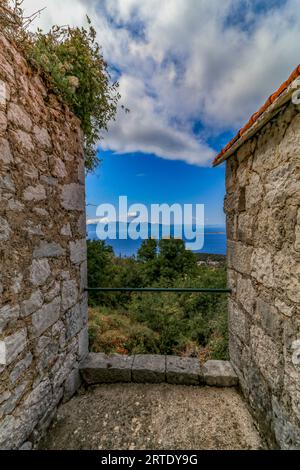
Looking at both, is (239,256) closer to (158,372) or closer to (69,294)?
(158,372)

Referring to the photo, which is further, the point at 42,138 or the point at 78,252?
the point at 78,252

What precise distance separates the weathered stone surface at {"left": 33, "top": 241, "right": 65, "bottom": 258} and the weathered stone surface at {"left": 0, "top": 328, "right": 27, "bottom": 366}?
17.6 inches

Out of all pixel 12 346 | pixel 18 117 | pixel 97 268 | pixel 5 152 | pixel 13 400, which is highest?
pixel 18 117

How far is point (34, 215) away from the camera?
51.9 inches

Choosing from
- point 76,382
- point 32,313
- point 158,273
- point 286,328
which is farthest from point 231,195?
point 158,273

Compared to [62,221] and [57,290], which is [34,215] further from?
[57,290]

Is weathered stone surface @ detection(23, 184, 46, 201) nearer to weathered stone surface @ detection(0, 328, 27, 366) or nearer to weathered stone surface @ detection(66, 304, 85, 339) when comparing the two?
weathered stone surface @ detection(0, 328, 27, 366)

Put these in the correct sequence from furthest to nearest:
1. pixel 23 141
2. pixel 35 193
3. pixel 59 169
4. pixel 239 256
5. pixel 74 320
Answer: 1. pixel 74 320
2. pixel 239 256
3. pixel 59 169
4. pixel 35 193
5. pixel 23 141

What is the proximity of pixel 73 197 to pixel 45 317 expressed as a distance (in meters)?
0.94

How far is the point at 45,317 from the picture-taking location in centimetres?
141

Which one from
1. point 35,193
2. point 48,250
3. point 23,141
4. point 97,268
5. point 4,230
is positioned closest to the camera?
point 4,230

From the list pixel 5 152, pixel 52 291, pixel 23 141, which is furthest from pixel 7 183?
pixel 52 291

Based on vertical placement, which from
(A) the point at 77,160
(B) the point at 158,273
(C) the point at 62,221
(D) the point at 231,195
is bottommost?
(B) the point at 158,273

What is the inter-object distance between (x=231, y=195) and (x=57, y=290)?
1587 mm
